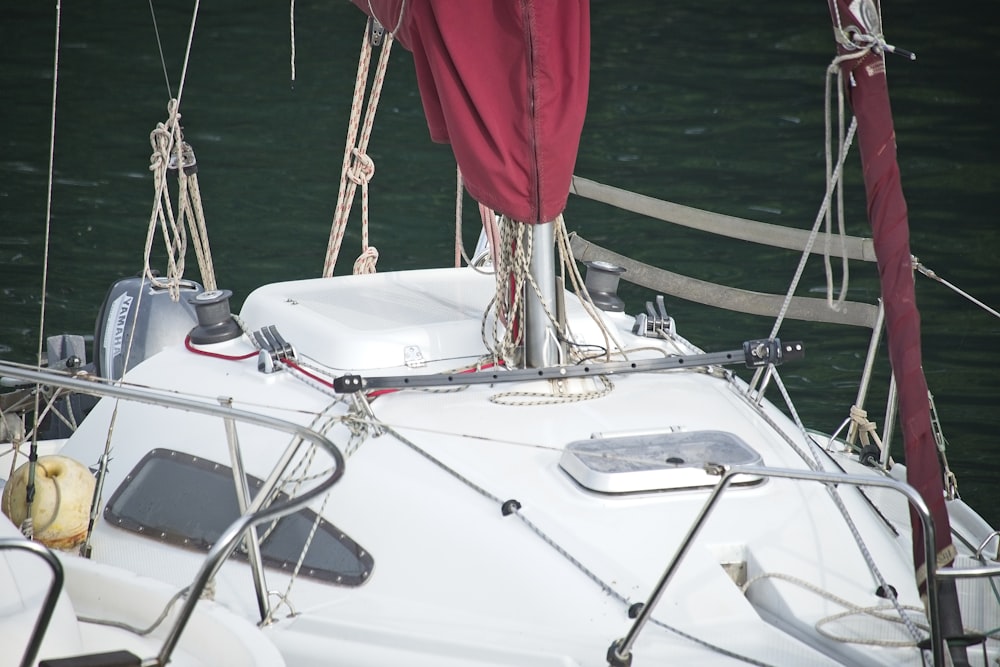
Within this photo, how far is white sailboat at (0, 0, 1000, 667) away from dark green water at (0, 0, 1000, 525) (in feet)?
10.4

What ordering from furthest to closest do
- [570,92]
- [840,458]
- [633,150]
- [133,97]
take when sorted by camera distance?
[133,97] < [633,150] < [840,458] < [570,92]

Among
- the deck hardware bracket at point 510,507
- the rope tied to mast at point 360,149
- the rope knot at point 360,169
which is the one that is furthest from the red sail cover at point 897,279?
the rope knot at point 360,169

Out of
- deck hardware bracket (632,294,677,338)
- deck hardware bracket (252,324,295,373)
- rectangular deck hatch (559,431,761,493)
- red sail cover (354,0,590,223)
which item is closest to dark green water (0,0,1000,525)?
deck hardware bracket (632,294,677,338)

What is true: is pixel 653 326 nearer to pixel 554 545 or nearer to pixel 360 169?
pixel 360 169

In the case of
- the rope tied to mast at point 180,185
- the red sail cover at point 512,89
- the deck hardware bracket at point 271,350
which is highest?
the red sail cover at point 512,89

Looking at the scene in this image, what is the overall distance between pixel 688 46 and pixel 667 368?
12.7 metres

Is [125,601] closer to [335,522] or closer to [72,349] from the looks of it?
[335,522]

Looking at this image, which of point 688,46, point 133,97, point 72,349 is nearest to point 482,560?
point 72,349

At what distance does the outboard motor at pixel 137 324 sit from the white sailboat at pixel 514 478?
85 centimetres

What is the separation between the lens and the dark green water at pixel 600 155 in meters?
8.41

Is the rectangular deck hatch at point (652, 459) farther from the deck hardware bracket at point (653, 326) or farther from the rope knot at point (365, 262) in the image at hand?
the rope knot at point (365, 262)

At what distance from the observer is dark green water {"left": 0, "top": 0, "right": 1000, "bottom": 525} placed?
8406mm

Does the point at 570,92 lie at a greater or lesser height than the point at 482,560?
greater

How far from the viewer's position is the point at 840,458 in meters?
3.94
